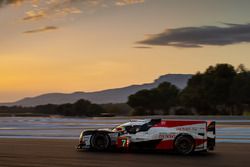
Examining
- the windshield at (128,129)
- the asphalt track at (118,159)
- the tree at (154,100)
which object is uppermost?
the tree at (154,100)

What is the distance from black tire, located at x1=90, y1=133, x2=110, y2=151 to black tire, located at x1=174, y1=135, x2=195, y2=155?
8.80ft

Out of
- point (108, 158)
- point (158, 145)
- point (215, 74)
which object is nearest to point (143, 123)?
point (158, 145)

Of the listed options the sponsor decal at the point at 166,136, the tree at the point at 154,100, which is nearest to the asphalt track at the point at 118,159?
the sponsor decal at the point at 166,136

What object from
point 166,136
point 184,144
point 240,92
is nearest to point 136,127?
point 166,136

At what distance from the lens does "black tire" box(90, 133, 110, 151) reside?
19.0 metres

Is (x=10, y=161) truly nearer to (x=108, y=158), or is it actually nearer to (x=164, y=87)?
(x=108, y=158)

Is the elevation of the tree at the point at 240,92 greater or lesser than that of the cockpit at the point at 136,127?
greater

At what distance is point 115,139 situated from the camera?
18.9 meters

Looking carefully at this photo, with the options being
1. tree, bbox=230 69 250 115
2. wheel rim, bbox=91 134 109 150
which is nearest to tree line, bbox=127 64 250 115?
tree, bbox=230 69 250 115

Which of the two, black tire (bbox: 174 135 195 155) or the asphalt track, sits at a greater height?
black tire (bbox: 174 135 195 155)

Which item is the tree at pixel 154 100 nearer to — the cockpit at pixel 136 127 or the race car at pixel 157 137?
the race car at pixel 157 137

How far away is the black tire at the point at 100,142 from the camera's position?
1905 centimetres

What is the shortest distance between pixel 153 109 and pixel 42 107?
6068 cm

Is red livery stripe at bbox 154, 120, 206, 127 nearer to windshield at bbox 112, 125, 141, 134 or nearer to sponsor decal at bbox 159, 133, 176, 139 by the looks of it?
sponsor decal at bbox 159, 133, 176, 139
